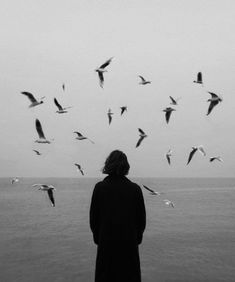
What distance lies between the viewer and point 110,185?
5.13m

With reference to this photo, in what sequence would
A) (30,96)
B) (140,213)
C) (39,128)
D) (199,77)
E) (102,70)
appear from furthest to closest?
(199,77) → (102,70) → (30,96) → (39,128) → (140,213)

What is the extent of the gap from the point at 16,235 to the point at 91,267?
674 inches

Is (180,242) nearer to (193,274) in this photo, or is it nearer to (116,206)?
(193,274)

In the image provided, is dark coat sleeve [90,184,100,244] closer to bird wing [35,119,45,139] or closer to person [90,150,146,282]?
person [90,150,146,282]

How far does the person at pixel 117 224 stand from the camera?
509 centimetres

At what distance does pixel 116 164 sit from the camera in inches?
200

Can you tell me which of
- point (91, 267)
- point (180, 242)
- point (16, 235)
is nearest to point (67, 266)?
point (91, 267)

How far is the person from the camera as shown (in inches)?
201

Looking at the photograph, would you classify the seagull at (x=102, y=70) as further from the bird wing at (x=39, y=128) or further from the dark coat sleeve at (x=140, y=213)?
the dark coat sleeve at (x=140, y=213)

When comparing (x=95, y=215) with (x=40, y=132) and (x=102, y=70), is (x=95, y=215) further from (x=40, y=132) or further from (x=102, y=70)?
(x=102, y=70)

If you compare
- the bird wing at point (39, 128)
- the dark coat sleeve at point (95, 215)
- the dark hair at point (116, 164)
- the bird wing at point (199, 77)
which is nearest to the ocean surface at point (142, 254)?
the bird wing at point (199, 77)

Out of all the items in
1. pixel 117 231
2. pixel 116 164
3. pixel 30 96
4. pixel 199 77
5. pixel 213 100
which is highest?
pixel 199 77

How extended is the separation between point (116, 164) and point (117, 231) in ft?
2.69

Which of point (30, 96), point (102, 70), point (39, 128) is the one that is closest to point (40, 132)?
point (39, 128)
